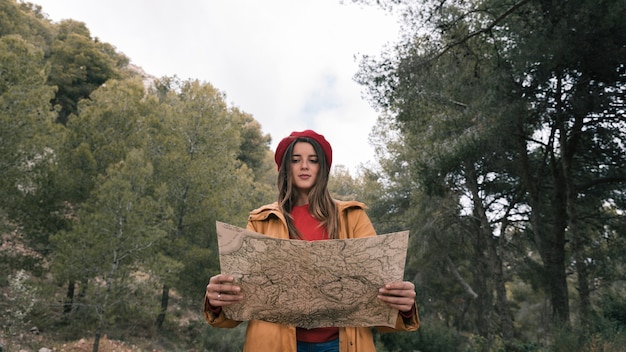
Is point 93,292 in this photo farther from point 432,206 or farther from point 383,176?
point 383,176

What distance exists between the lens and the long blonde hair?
1817mm

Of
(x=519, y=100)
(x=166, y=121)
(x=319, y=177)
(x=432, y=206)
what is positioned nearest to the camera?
(x=319, y=177)

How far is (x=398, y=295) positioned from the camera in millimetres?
1470

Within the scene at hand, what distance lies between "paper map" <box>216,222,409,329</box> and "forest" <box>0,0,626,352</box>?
586 cm

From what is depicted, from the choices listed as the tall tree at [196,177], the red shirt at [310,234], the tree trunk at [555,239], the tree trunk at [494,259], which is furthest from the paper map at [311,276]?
the tall tree at [196,177]

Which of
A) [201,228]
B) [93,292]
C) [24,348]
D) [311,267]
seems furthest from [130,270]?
[311,267]

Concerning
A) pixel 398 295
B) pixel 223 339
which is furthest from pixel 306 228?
pixel 223 339

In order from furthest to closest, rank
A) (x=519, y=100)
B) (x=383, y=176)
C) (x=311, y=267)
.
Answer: (x=383, y=176), (x=519, y=100), (x=311, y=267)

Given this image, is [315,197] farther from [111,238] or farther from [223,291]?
[111,238]

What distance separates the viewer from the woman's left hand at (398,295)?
1454 mm

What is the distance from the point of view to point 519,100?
7941mm

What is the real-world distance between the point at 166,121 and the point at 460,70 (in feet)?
37.8

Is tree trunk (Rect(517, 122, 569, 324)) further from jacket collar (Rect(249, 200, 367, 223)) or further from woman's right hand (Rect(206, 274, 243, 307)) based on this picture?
woman's right hand (Rect(206, 274, 243, 307))

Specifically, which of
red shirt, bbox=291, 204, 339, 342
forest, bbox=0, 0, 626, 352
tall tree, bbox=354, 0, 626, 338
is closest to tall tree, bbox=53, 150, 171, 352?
forest, bbox=0, 0, 626, 352
